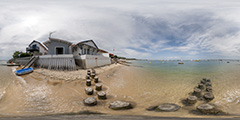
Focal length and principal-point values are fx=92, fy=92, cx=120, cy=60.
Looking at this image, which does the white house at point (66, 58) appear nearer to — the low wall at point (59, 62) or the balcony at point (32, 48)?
the low wall at point (59, 62)

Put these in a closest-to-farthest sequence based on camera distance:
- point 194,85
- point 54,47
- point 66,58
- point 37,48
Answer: point 194,85 < point 66,58 < point 54,47 < point 37,48

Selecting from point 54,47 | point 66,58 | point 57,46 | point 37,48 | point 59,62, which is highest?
point 37,48

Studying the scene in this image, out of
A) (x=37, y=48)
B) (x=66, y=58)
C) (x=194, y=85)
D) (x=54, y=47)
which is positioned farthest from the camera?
(x=37, y=48)

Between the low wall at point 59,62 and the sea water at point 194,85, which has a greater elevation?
the low wall at point 59,62

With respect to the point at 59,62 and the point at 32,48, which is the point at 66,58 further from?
the point at 32,48

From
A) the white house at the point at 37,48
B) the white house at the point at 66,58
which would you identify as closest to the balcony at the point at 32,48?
the white house at the point at 37,48

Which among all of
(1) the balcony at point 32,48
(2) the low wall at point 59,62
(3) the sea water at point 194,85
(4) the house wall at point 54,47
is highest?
(1) the balcony at point 32,48

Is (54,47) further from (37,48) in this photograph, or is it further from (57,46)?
(37,48)

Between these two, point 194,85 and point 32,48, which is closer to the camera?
point 194,85

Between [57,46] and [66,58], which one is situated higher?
[57,46]

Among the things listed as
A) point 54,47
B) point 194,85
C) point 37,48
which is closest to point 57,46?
point 54,47

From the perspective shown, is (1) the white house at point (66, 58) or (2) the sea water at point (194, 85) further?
(1) the white house at point (66, 58)

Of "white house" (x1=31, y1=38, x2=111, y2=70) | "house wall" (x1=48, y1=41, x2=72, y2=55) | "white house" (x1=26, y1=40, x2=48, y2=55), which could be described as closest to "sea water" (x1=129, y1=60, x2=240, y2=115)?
"white house" (x1=31, y1=38, x2=111, y2=70)

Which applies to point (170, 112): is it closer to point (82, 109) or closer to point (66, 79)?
point (82, 109)
